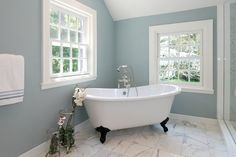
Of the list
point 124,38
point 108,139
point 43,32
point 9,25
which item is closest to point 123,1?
point 124,38

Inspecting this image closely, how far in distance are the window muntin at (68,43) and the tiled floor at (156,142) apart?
1.04 m

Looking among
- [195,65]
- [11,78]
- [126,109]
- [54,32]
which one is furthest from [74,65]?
[195,65]

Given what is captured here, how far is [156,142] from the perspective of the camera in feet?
8.30

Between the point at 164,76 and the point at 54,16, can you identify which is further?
the point at 164,76

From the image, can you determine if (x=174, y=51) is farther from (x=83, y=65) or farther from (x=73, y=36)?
(x=73, y=36)

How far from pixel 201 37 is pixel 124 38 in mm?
1536

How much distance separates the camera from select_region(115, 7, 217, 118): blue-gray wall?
3.24m

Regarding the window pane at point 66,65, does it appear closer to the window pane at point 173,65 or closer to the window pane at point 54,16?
the window pane at point 54,16

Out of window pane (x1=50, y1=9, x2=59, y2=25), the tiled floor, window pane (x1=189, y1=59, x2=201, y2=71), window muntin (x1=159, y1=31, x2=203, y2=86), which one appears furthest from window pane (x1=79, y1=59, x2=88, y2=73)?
window pane (x1=189, y1=59, x2=201, y2=71)

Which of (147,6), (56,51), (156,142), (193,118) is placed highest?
(147,6)

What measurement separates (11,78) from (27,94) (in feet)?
1.24

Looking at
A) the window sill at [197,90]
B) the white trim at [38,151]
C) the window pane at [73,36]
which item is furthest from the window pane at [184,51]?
the white trim at [38,151]

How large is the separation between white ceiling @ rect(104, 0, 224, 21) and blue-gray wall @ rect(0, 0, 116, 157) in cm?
181

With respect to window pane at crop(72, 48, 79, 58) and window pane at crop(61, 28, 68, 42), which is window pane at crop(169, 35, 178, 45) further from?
window pane at crop(61, 28, 68, 42)
